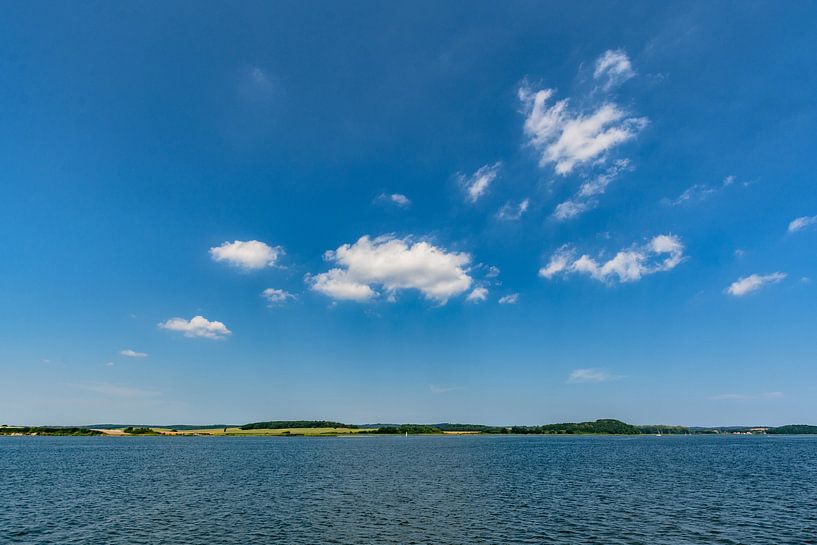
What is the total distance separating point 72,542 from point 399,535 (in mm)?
26409

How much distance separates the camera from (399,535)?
3903cm

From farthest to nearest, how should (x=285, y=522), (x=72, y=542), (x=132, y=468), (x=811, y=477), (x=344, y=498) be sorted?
(x=132, y=468) → (x=811, y=477) → (x=344, y=498) → (x=285, y=522) → (x=72, y=542)

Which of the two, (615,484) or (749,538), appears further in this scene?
(615,484)

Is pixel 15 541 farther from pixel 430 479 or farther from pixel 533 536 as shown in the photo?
pixel 430 479

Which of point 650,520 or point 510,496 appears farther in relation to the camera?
point 510,496

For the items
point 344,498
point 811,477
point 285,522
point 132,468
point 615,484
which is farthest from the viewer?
point 132,468

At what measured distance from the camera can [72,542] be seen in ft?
122

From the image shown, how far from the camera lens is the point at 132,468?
9894 cm

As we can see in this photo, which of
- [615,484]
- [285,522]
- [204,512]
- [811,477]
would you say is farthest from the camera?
[811,477]

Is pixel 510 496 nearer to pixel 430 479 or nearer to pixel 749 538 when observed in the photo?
pixel 430 479

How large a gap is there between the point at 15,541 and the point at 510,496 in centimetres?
5083

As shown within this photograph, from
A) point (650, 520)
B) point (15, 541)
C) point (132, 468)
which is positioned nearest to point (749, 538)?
point (650, 520)

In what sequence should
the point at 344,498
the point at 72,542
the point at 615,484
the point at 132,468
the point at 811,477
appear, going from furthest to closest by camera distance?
the point at 132,468 < the point at 811,477 < the point at 615,484 < the point at 344,498 < the point at 72,542

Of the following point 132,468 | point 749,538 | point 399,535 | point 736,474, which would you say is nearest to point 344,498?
point 399,535
